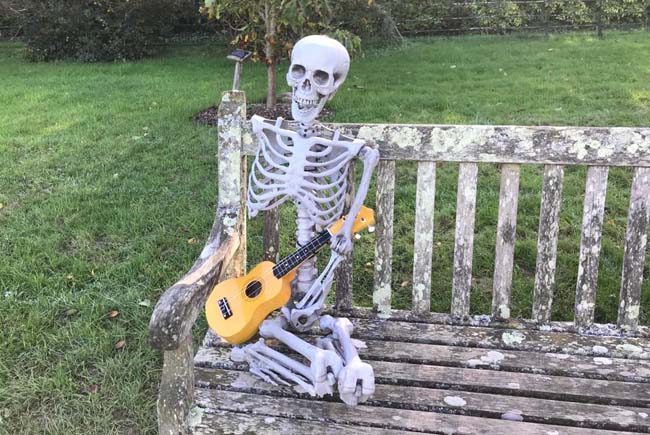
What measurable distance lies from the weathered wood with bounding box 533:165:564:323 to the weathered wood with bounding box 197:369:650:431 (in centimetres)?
53

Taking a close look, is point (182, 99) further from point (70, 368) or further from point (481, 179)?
point (70, 368)

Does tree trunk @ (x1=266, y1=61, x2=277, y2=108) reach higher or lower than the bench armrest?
higher

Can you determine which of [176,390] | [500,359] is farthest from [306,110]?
[500,359]

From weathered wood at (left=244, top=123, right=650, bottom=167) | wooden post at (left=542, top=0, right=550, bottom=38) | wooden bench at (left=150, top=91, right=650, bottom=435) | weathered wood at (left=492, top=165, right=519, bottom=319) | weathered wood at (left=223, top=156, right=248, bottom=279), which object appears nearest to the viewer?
wooden bench at (left=150, top=91, right=650, bottom=435)

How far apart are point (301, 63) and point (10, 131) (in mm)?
5376

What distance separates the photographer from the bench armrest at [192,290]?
1.98 m

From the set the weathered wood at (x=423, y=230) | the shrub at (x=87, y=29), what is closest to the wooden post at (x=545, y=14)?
the shrub at (x=87, y=29)

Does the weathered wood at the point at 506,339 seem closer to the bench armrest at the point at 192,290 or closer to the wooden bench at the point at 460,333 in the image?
the wooden bench at the point at 460,333

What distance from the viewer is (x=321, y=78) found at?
2260 mm

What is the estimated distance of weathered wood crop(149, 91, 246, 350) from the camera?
1996mm

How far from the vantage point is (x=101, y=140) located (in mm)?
6273

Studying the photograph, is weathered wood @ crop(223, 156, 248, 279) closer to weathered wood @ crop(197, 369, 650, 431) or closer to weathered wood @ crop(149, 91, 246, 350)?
weathered wood @ crop(149, 91, 246, 350)

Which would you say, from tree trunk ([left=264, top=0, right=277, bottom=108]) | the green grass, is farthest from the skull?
tree trunk ([left=264, top=0, right=277, bottom=108])

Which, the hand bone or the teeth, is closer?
the hand bone
